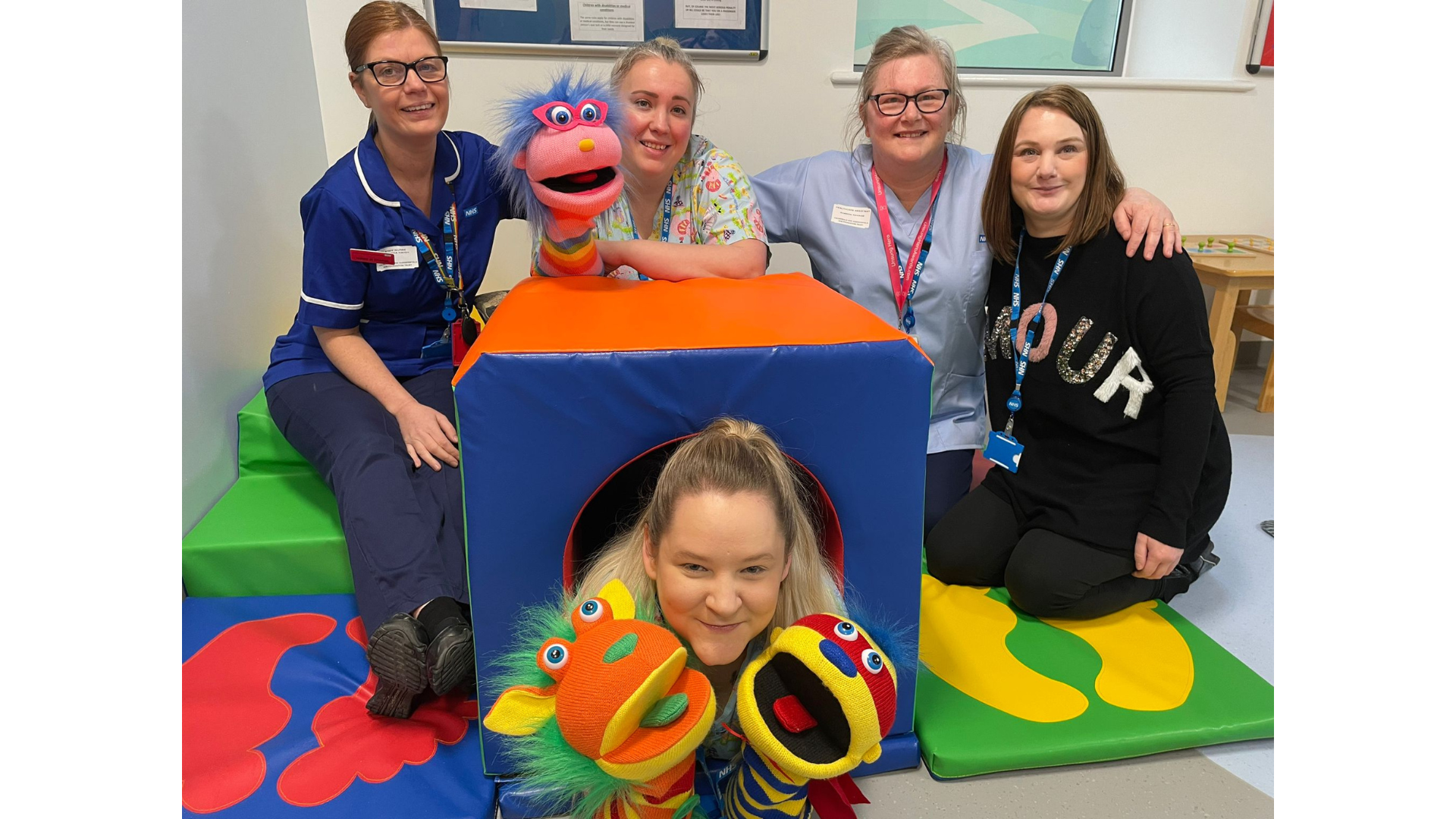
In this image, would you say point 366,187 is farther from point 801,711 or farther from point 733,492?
point 801,711

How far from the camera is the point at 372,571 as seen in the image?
1.46m

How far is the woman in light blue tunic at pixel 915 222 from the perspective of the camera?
177 cm

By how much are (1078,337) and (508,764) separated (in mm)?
1278

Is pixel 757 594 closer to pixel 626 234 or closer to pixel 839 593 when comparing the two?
pixel 839 593

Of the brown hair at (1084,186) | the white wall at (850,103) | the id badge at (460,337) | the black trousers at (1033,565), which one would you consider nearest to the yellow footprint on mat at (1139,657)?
the black trousers at (1033,565)

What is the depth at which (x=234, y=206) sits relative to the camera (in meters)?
2.06

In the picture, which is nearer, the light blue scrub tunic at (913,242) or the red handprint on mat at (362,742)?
the red handprint on mat at (362,742)

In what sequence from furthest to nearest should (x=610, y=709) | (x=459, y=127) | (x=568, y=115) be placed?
(x=459, y=127) < (x=568, y=115) < (x=610, y=709)

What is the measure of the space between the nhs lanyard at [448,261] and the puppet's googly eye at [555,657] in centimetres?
104

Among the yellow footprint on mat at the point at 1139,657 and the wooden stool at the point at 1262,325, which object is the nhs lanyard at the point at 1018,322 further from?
the wooden stool at the point at 1262,325

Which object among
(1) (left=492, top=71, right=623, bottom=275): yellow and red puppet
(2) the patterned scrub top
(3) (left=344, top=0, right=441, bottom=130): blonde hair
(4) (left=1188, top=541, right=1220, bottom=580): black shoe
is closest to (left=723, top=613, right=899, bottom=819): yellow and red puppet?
(1) (left=492, top=71, right=623, bottom=275): yellow and red puppet

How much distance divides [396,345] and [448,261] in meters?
0.21

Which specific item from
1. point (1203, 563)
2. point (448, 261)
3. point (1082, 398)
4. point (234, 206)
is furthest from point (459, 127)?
point (1203, 563)

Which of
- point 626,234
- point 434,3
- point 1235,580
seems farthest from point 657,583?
point 434,3
